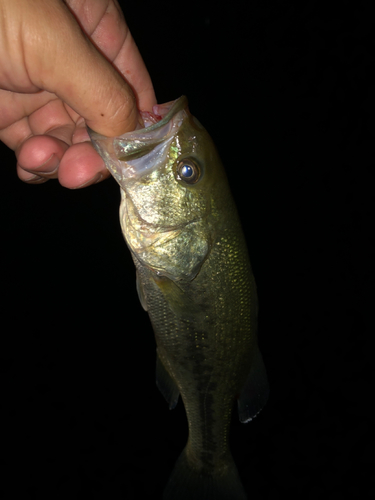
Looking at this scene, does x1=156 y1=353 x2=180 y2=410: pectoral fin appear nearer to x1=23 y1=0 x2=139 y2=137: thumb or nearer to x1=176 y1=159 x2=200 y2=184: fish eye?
x1=176 y1=159 x2=200 y2=184: fish eye

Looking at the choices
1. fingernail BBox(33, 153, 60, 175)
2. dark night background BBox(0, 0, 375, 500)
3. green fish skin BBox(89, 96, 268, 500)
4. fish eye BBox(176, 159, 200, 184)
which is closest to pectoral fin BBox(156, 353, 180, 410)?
green fish skin BBox(89, 96, 268, 500)

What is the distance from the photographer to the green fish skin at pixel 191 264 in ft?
3.16

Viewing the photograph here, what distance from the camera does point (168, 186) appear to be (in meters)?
1.01

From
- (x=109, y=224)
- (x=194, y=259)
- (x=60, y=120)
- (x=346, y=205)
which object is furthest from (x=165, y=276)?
(x=346, y=205)

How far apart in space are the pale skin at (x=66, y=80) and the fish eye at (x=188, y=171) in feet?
0.67

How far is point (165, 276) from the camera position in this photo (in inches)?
43.8

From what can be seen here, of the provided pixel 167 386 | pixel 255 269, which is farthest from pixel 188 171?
pixel 255 269

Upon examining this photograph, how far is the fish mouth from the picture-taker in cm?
91

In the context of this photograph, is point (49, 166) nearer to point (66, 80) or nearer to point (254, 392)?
point (66, 80)

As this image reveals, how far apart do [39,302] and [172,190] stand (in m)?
3.80

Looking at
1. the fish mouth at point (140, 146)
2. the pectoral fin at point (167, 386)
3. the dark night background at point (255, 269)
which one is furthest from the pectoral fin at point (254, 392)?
the dark night background at point (255, 269)

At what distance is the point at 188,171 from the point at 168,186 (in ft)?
0.29

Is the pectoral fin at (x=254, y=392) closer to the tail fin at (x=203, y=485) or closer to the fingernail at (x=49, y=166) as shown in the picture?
the tail fin at (x=203, y=485)

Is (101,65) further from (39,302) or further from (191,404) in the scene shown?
(39,302)
